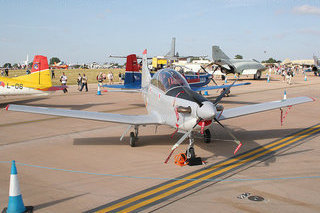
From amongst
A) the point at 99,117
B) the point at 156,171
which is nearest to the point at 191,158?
the point at 156,171

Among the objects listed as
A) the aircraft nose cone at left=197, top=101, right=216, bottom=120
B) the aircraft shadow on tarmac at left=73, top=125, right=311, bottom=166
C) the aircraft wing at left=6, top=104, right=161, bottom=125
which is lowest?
the aircraft shadow on tarmac at left=73, top=125, right=311, bottom=166

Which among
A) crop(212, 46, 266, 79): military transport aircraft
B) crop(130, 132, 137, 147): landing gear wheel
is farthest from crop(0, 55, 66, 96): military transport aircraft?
crop(212, 46, 266, 79): military transport aircraft

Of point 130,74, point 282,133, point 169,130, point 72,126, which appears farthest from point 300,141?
point 130,74

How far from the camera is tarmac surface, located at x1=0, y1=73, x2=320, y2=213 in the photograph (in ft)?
17.2

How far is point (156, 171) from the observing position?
6902 millimetres

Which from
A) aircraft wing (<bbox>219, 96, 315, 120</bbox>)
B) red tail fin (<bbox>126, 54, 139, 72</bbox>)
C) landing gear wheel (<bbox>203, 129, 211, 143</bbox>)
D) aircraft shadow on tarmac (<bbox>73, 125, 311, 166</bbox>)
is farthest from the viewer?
red tail fin (<bbox>126, 54, 139, 72</bbox>)

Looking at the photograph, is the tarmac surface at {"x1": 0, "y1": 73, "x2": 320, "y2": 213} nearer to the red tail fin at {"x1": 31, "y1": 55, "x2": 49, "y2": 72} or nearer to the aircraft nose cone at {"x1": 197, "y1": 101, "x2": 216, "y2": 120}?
the aircraft nose cone at {"x1": 197, "y1": 101, "x2": 216, "y2": 120}

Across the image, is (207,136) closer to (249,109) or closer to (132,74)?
(249,109)

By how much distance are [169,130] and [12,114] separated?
9144mm

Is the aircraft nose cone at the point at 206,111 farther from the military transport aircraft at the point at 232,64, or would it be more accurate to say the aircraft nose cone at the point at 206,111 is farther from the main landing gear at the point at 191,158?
the military transport aircraft at the point at 232,64

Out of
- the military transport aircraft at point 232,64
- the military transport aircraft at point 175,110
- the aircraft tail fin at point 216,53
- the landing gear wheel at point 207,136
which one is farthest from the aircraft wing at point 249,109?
the aircraft tail fin at point 216,53

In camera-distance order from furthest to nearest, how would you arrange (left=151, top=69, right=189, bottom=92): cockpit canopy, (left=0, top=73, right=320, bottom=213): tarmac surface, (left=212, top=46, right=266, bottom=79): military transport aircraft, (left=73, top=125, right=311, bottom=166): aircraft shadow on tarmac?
(left=212, top=46, right=266, bottom=79): military transport aircraft, (left=73, top=125, right=311, bottom=166): aircraft shadow on tarmac, (left=151, top=69, right=189, bottom=92): cockpit canopy, (left=0, top=73, right=320, bottom=213): tarmac surface

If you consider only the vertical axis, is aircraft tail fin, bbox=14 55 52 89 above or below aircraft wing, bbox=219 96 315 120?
above

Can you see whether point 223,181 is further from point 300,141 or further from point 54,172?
point 300,141
